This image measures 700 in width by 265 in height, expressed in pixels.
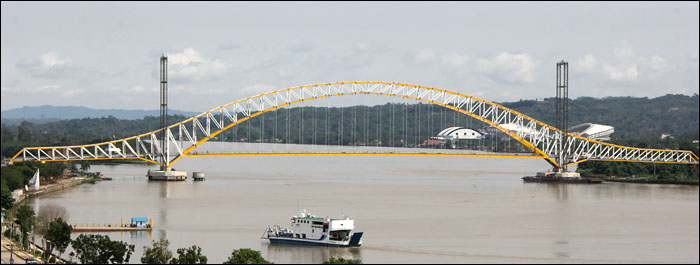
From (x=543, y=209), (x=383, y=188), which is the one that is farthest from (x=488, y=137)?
(x=543, y=209)

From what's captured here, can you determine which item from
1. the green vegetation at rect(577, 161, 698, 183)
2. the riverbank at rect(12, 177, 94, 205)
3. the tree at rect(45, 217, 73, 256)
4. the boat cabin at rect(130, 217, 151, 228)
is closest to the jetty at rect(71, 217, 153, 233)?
the boat cabin at rect(130, 217, 151, 228)

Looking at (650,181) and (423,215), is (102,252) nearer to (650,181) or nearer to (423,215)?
(423,215)

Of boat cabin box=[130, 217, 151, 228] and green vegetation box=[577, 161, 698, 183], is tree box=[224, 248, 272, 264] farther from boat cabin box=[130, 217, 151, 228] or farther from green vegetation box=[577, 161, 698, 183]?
green vegetation box=[577, 161, 698, 183]

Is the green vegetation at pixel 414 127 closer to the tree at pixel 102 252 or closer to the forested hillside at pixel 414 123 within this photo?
the forested hillside at pixel 414 123

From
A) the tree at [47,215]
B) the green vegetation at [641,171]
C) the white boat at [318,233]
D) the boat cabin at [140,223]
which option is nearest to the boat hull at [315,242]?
the white boat at [318,233]


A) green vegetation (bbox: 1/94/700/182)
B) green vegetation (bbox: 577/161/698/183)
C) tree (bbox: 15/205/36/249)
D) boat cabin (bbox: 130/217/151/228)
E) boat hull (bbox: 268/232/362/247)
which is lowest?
boat hull (bbox: 268/232/362/247)

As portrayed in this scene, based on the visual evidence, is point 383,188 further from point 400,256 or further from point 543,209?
point 400,256
